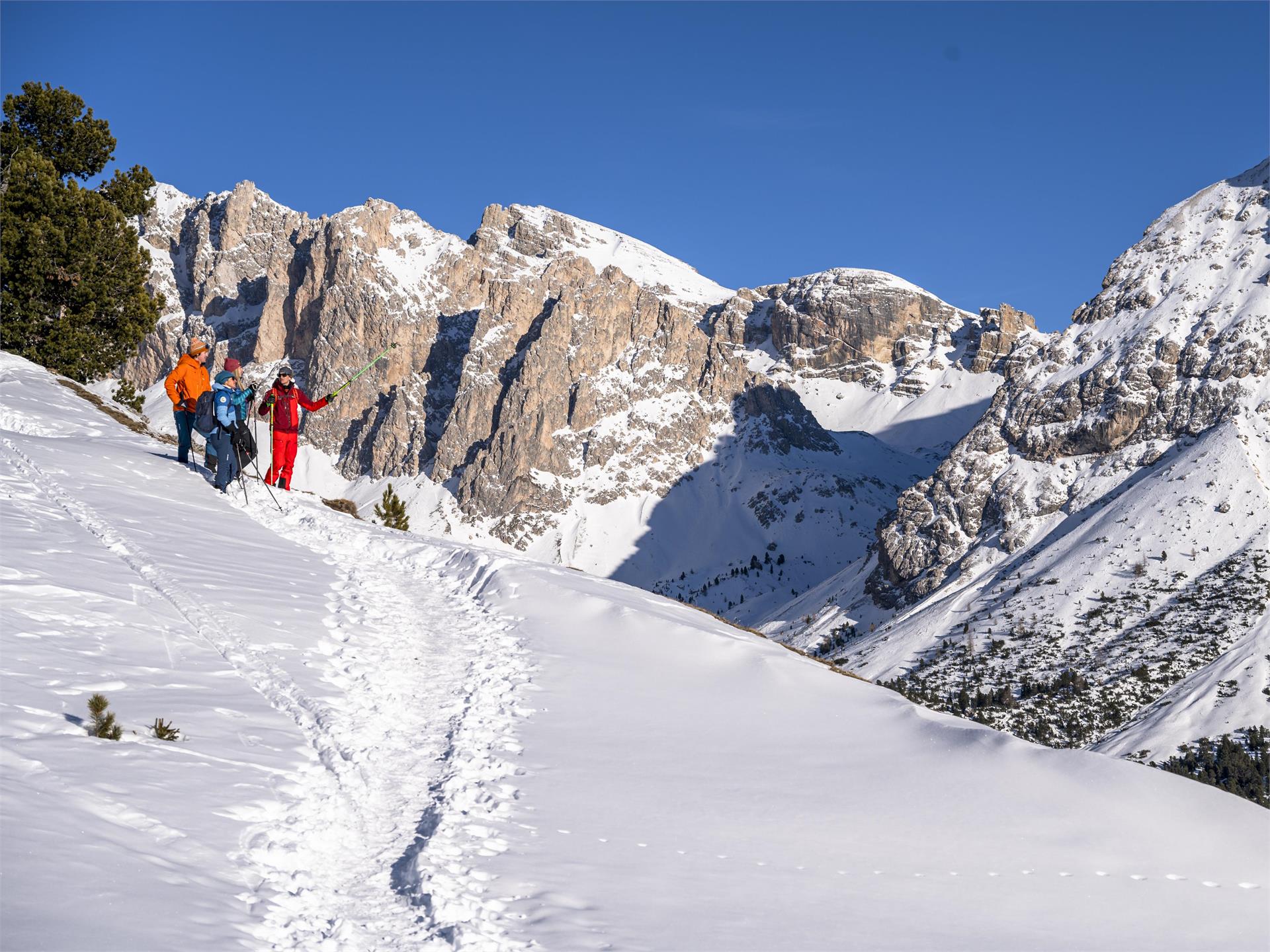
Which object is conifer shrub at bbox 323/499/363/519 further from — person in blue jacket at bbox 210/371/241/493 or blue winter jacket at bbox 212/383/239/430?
blue winter jacket at bbox 212/383/239/430

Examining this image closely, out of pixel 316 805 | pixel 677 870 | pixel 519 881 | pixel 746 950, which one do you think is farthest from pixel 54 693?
pixel 746 950

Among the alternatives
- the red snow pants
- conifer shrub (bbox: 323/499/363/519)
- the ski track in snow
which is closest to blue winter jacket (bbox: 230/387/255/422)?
the red snow pants

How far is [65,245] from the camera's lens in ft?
153

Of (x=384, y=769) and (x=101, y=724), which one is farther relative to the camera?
(x=384, y=769)

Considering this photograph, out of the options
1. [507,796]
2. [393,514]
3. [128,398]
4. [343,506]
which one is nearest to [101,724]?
[507,796]

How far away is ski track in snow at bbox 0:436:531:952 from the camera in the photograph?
34.0 ft

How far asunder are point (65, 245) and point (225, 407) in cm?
2284

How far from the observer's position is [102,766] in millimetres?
11445

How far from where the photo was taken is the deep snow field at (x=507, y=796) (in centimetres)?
1033

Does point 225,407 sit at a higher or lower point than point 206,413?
higher

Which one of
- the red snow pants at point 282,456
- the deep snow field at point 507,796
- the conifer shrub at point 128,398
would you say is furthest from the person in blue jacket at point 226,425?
the conifer shrub at point 128,398

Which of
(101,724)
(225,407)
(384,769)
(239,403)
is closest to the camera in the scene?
(101,724)

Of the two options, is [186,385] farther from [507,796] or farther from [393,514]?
[393,514]

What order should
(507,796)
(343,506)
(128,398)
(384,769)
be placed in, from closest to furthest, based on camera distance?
(507,796) → (384,769) → (343,506) → (128,398)
